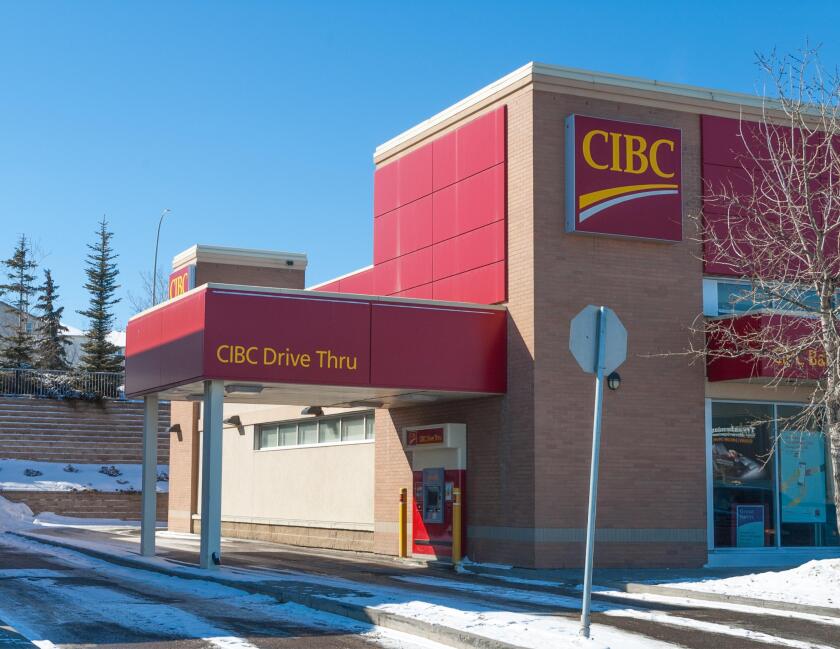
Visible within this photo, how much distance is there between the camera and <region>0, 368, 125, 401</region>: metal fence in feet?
170

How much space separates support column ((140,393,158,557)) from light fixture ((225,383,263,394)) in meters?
2.78

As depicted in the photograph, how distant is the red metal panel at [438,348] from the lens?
21.2 metres

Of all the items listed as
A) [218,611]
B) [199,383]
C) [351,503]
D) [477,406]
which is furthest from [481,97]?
[218,611]

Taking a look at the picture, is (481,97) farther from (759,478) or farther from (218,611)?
(218,611)

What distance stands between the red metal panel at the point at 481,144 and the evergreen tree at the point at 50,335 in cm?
5281

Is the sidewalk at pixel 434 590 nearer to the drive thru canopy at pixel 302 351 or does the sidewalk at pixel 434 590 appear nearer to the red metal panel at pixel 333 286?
the drive thru canopy at pixel 302 351

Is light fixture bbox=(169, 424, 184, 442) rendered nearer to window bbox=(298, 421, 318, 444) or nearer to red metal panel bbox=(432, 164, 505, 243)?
window bbox=(298, 421, 318, 444)

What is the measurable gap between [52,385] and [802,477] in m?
38.1

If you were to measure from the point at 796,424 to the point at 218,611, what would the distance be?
510 inches

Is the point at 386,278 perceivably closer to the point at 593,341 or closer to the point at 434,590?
the point at 434,590

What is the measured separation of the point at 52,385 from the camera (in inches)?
2073

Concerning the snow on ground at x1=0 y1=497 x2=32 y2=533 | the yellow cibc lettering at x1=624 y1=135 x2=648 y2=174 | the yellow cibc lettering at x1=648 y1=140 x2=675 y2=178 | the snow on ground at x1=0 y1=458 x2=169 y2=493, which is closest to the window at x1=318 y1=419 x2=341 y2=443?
the yellow cibc lettering at x1=624 y1=135 x2=648 y2=174

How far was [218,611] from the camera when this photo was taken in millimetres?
13758

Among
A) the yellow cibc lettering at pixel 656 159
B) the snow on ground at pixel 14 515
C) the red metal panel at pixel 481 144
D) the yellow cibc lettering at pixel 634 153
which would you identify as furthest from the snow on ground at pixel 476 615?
the snow on ground at pixel 14 515
